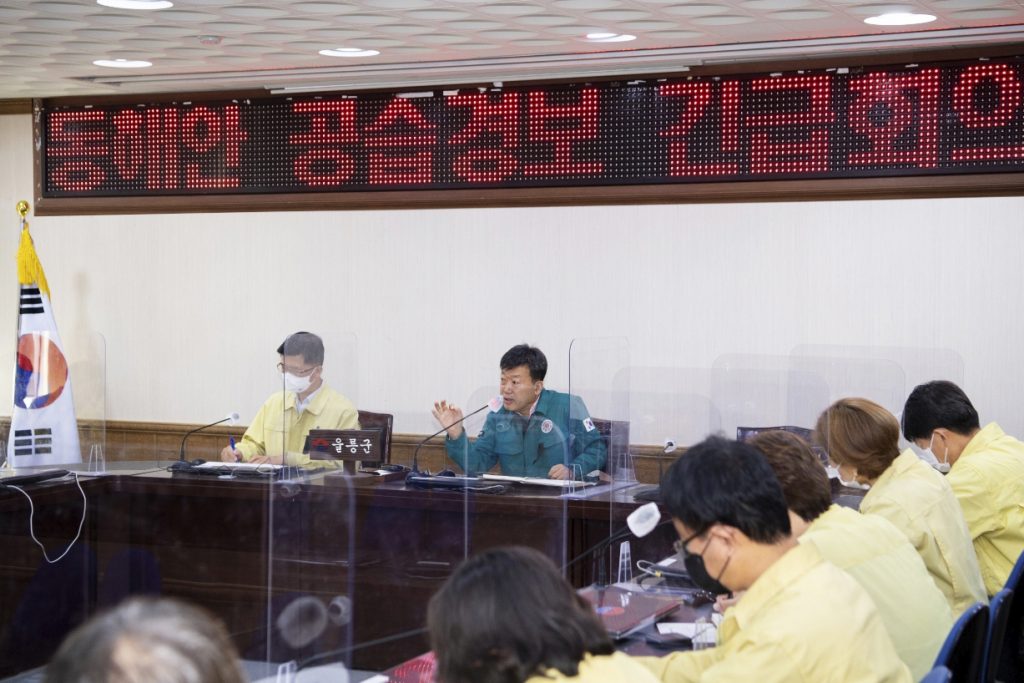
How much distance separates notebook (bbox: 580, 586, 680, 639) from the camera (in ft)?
8.50

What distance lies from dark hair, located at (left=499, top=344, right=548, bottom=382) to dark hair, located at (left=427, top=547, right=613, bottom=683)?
11.0 ft

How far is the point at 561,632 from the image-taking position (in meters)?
1.45

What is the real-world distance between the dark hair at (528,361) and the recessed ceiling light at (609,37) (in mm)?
1228

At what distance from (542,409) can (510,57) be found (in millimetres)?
1416

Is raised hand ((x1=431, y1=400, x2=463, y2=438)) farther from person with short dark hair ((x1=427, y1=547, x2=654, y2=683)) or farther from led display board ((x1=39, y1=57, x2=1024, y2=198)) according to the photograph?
person with short dark hair ((x1=427, y1=547, x2=654, y2=683))

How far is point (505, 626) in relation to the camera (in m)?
1.44

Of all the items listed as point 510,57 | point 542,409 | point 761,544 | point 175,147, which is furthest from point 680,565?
point 175,147

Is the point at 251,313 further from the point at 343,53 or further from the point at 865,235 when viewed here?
the point at 865,235

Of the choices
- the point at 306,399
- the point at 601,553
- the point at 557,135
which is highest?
the point at 557,135

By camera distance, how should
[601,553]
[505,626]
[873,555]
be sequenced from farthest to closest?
[601,553] < [873,555] < [505,626]

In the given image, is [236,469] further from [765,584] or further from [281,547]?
[765,584]

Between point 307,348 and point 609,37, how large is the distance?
1.63m

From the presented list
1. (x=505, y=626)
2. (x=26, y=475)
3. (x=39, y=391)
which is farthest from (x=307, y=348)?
(x=505, y=626)

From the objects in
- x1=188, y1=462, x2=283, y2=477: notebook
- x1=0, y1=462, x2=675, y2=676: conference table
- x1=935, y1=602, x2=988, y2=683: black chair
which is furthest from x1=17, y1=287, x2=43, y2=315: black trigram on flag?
x1=935, y1=602, x2=988, y2=683: black chair
